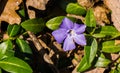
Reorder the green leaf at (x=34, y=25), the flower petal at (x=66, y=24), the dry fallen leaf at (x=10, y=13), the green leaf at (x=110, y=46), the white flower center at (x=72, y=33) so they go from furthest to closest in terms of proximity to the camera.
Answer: the dry fallen leaf at (x=10, y=13), the green leaf at (x=110, y=46), the green leaf at (x=34, y=25), the white flower center at (x=72, y=33), the flower petal at (x=66, y=24)

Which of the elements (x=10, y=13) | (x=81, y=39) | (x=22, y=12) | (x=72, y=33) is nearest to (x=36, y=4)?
(x=22, y=12)

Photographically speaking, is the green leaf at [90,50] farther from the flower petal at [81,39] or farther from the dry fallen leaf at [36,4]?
the dry fallen leaf at [36,4]

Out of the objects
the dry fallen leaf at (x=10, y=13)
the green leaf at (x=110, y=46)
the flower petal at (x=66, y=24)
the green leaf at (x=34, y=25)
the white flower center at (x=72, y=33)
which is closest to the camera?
the flower petal at (x=66, y=24)

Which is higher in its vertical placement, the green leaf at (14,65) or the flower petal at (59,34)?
the flower petal at (59,34)

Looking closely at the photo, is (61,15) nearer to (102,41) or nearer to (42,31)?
(42,31)

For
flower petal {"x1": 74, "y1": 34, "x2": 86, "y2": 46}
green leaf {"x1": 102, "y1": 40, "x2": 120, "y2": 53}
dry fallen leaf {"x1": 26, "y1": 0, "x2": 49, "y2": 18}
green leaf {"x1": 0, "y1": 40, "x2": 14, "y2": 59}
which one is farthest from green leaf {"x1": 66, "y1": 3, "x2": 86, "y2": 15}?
green leaf {"x1": 0, "y1": 40, "x2": 14, "y2": 59}

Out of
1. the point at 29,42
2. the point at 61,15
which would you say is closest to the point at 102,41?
the point at 61,15

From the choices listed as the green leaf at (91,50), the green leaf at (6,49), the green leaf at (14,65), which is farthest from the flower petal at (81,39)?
the green leaf at (6,49)

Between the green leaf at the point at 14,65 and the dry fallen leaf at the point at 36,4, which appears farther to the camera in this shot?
the dry fallen leaf at the point at 36,4
